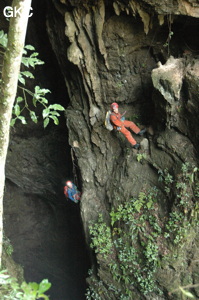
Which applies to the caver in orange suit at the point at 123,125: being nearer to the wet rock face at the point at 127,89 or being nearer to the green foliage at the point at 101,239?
the wet rock face at the point at 127,89

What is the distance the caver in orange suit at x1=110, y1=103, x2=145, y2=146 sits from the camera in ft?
24.3

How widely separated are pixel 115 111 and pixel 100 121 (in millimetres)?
1029

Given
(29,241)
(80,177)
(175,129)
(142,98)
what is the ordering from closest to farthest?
(175,129) < (142,98) < (80,177) < (29,241)

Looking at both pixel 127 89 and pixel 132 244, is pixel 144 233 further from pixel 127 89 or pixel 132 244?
pixel 127 89

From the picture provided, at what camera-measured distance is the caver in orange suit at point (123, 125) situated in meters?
7.42

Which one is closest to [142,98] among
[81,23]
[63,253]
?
[81,23]

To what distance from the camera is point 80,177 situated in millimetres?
9000

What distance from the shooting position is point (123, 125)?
757 centimetres

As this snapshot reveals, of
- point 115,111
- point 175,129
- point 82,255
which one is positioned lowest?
point 82,255

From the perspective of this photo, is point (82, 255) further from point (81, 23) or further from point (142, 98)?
point (81, 23)

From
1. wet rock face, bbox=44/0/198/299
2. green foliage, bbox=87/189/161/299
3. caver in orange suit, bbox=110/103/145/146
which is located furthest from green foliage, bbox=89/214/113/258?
caver in orange suit, bbox=110/103/145/146

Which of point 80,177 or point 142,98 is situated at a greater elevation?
point 142,98

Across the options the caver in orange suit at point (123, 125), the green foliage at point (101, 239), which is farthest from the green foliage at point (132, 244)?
the caver in orange suit at point (123, 125)

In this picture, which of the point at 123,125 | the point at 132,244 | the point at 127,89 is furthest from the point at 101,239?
the point at 127,89
